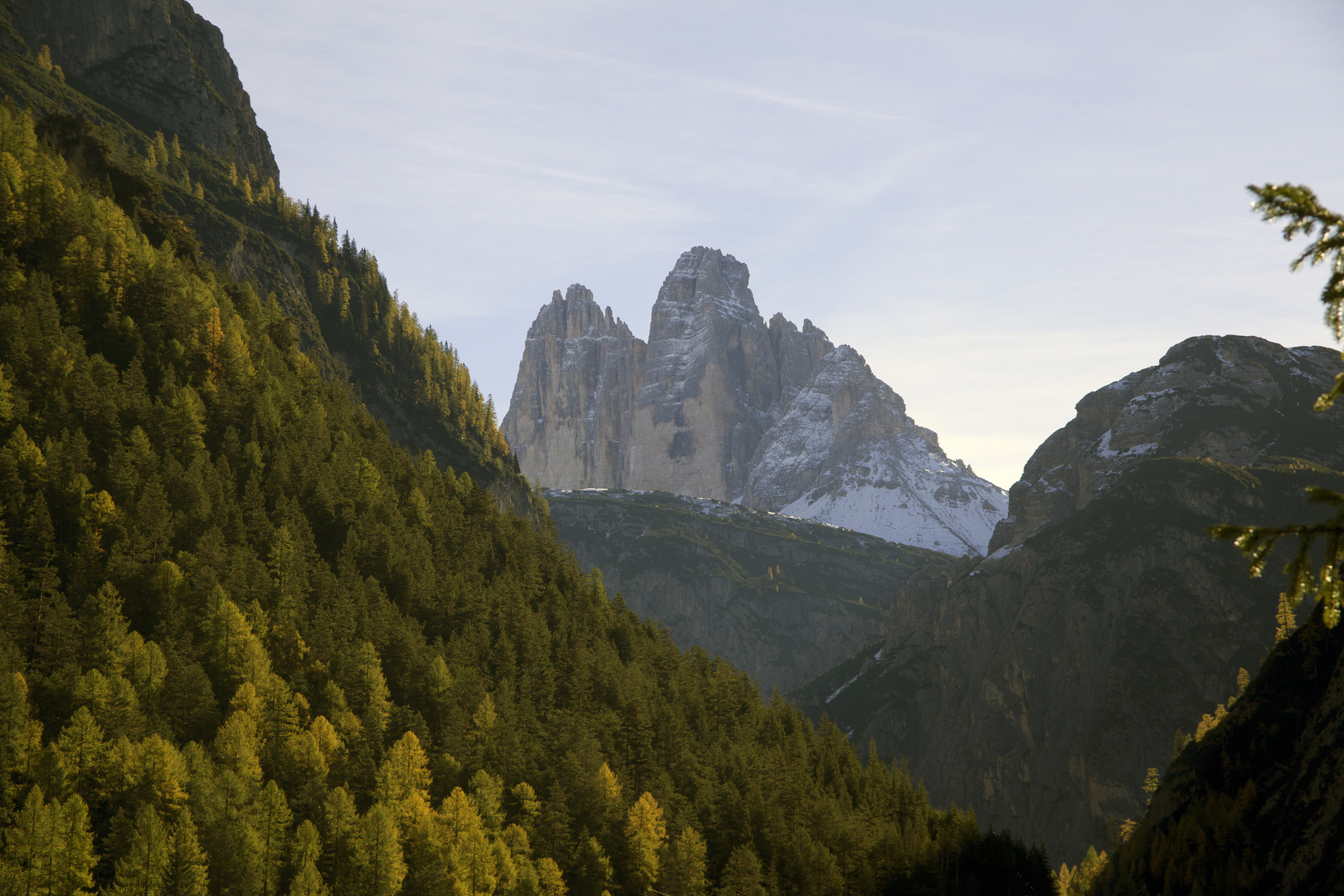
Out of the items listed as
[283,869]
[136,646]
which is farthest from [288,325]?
[283,869]

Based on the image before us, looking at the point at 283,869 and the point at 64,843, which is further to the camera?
the point at 283,869

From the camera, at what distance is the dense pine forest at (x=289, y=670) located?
271ft

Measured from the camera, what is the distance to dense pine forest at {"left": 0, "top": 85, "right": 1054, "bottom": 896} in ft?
271

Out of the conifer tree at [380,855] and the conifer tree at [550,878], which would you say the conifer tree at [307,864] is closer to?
the conifer tree at [380,855]

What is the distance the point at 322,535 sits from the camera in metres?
138

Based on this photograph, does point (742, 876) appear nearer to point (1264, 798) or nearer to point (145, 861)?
point (145, 861)

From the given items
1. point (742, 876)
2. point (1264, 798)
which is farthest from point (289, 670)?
point (1264, 798)

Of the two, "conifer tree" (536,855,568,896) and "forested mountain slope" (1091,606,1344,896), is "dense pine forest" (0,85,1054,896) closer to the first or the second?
"conifer tree" (536,855,568,896)

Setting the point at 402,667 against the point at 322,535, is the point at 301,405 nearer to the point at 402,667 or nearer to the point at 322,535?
the point at 322,535

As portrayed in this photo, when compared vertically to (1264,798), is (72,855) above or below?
above

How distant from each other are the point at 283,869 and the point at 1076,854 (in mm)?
156311

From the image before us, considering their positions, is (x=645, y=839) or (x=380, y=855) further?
(x=645, y=839)

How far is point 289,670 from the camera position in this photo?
110 m

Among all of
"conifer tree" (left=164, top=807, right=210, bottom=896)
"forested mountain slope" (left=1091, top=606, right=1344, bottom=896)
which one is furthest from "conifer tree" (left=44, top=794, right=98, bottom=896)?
"forested mountain slope" (left=1091, top=606, right=1344, bottom=896)
